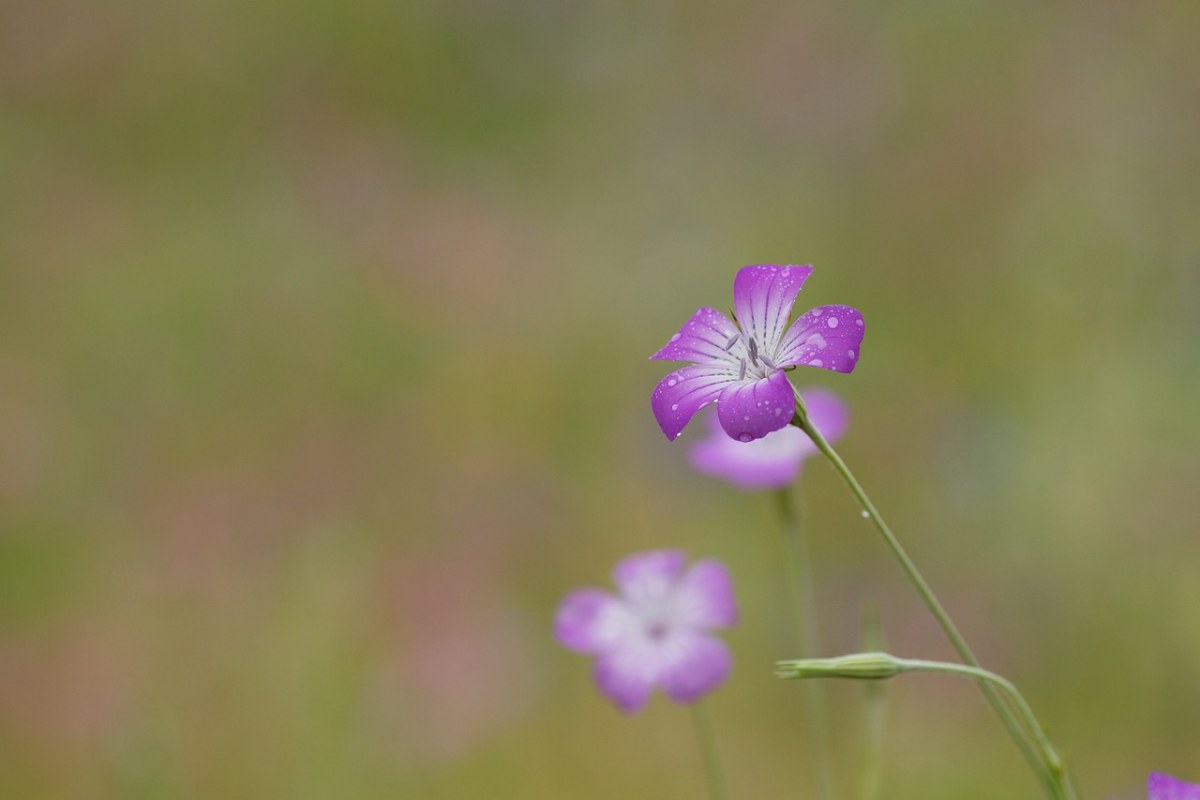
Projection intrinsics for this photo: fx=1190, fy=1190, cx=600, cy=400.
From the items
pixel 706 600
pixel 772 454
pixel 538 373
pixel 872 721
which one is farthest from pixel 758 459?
pixel 538 373

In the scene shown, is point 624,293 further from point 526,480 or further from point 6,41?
point 6,41

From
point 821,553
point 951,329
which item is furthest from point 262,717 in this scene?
point 951,329

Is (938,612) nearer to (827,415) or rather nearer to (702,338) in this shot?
(702,338)

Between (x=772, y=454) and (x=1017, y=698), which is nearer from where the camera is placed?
(x=1017, y=698)

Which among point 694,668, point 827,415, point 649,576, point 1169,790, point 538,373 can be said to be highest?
point 538,373

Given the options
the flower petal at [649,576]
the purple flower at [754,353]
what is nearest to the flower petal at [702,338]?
the purple flower at [754,353]

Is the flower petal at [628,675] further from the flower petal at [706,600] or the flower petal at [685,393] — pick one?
the flower petal at [685,393]
